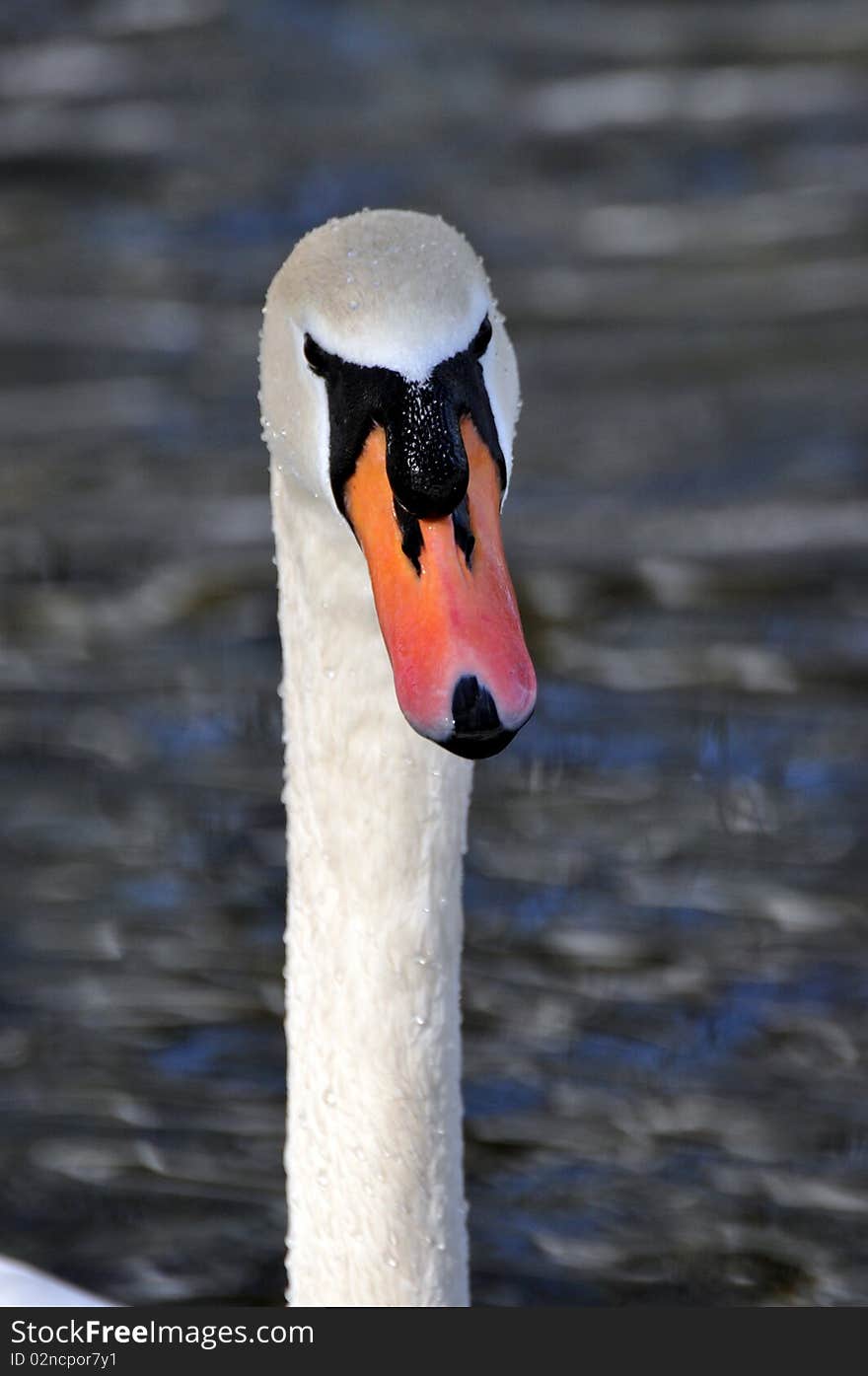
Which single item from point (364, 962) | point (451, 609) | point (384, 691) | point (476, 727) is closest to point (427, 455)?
point (451, 609)

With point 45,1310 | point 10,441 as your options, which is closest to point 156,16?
point 10,441

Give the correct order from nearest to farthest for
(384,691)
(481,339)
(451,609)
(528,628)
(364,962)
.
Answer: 1. (451,609)
2. (481,339)
3. (384,691)
4. (364,962)
5. (528,628)

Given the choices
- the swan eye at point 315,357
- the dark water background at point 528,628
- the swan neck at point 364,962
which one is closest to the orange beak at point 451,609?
the swan eye at point 315,357

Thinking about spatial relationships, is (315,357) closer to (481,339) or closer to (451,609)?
(481,339)

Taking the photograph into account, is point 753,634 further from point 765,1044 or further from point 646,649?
point 765,1044

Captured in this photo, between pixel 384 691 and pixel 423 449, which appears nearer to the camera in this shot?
pixel 423 449

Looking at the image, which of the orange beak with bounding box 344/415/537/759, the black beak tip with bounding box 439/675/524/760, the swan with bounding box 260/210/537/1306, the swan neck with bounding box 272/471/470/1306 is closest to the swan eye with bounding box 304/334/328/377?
the swan with bounding box 260/210/537/1306

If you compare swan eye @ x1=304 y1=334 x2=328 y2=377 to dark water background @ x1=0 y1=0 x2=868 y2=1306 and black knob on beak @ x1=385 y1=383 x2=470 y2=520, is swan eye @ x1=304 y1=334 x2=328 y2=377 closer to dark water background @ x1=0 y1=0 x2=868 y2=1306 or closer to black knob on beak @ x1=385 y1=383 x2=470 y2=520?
black knob on beak @ x1=385 y1=383 x2=470 y2=520

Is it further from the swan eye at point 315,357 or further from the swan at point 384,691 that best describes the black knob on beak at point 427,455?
the swan eye at point 315,357

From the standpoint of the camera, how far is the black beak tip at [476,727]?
2379 mm

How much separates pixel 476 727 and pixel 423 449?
0.34 m

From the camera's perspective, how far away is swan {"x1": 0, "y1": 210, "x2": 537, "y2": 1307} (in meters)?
2.54

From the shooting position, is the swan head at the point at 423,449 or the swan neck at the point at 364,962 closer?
the swan head at the point at 423,449

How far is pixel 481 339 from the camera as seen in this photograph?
A: 8.68ft
